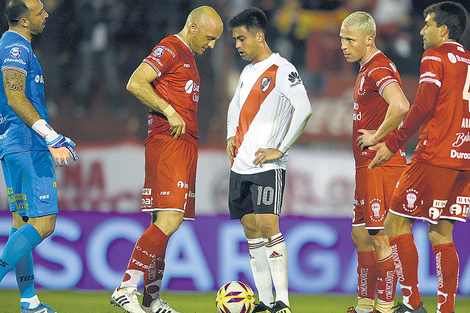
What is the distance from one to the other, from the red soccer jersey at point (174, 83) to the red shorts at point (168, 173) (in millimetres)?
101

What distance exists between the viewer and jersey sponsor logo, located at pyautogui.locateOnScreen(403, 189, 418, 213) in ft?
14.1

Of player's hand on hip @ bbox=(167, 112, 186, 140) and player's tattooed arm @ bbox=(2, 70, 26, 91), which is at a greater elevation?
player's tattooed arm @ bbox=(2, 70, 26, 91)

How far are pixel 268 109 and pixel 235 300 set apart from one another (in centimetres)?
142

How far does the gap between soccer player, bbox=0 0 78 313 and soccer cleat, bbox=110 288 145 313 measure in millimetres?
593

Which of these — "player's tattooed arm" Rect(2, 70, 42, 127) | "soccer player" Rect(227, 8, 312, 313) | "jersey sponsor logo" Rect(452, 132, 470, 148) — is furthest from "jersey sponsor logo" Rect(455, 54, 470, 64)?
"player's tattooed arm" Rect(2, 70, 42, 127)

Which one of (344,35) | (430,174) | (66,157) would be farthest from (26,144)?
(430,174)

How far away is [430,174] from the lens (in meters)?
4.28

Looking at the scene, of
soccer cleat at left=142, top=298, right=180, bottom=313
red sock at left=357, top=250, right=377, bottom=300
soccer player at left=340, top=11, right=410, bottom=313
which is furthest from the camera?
red sock at left=357, top=250, right=377, bottom=300

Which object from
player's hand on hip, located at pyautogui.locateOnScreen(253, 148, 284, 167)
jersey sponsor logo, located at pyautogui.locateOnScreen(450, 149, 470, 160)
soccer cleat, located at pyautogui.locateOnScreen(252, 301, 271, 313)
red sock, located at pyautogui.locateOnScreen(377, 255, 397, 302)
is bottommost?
soccer cleat, located at pyautogui.locateOnScreen(252, 301, 271, 313)

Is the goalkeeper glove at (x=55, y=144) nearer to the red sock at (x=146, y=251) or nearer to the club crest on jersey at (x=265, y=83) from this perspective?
the red sock at (x=146, y=251)

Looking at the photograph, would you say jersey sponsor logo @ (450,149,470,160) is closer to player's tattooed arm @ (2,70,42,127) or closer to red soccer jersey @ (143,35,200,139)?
red soccer jersey @ (143,35,200,139)

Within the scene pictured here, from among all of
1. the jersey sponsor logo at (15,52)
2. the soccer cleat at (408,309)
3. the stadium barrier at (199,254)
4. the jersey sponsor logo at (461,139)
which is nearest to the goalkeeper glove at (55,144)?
the jersey sponsor logo at (15,52)

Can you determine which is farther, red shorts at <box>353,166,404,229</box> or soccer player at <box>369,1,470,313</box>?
red shorts at <box>353,166,404,229</box>

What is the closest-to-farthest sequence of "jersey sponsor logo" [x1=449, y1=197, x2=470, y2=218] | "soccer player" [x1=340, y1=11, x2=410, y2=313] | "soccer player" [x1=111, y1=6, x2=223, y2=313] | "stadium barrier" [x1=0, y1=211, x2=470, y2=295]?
"jersey sponsor logo" [x1=449, y1=197, x2=470, y2=218], "soccer player" [x1=111, y1=6, x2=223, y2=313], "soccer player" [x1=340, y1=11, x2=410, y2=313], "stadium barrier" [x1=0, y1=211, x2=470, y2=295]
